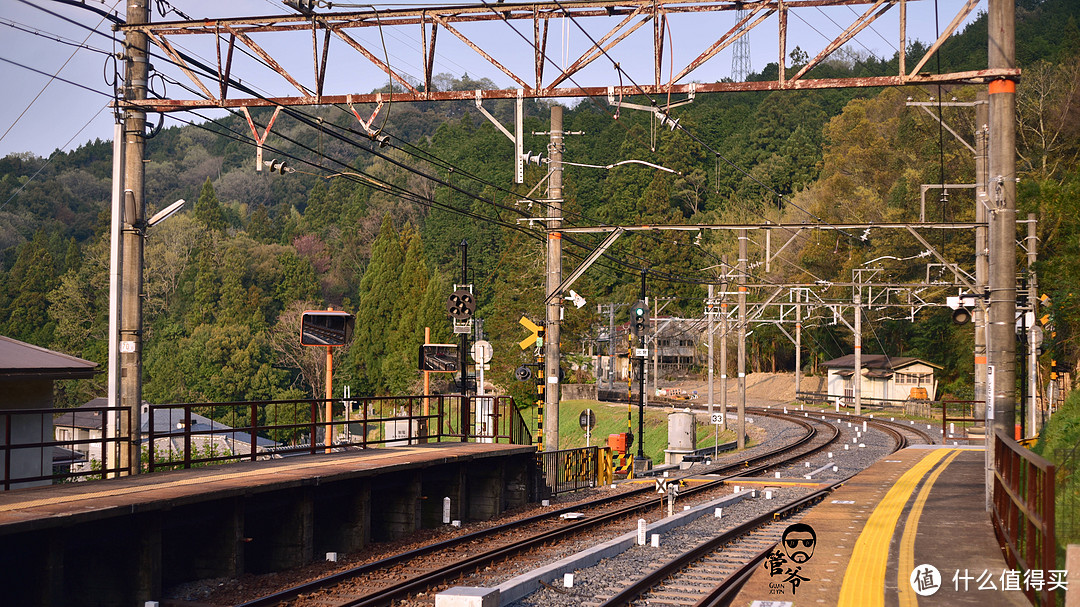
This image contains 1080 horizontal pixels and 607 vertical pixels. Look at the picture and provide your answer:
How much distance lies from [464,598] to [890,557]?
5080mm

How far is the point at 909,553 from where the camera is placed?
12039 mm

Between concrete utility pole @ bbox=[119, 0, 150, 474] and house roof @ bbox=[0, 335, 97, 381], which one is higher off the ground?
concrete utility pole @ bbox=[119, 0, 150, 474]

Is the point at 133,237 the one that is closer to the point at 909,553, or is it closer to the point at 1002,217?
the point at 909,553

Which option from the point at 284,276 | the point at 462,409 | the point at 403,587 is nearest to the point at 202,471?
the point at 403,587

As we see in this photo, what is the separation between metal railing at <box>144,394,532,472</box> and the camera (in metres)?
17.3

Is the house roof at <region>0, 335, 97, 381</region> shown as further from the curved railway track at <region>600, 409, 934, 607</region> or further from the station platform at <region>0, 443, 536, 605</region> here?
the curved railway track at <region>600, 409, 934, 607</region>

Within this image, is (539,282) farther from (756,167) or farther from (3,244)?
(3,244)

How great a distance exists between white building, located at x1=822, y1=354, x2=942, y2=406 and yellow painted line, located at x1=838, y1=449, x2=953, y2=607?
5691cm

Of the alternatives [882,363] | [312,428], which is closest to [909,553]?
[312,428]

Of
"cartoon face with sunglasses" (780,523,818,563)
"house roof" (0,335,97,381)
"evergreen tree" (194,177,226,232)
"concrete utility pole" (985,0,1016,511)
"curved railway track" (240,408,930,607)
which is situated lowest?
"curved railway track" (240,408,930,607)

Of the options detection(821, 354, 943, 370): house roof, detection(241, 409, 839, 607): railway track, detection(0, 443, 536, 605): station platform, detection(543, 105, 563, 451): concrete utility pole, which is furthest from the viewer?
detection(821, 354, 943, 370): house roof

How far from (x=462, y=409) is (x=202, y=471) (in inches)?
334

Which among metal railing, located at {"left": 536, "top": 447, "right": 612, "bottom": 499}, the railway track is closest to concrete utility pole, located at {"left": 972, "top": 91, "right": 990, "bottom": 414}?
the railway track

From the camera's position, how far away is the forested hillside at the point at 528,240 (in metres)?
74.8
